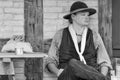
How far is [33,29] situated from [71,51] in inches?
31.9

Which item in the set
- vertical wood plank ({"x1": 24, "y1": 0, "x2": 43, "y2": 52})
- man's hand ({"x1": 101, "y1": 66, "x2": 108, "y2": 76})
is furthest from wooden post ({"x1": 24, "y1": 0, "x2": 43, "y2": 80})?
man's hand ({"x1": 101, "y1": 66, "x2": 108, "y2": 76})

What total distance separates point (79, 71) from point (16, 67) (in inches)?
70.8

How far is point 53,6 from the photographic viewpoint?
5.70 metres

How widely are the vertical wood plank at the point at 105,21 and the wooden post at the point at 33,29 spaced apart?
2.92ft

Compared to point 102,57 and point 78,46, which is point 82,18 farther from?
point 102,57

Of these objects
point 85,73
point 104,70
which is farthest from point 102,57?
point 85,73

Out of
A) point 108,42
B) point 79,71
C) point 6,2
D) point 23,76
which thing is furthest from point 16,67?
point 79,71

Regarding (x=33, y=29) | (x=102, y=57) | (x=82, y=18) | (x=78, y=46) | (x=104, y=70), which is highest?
(x=82, y=18)

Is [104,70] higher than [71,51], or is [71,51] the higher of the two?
[71,51]

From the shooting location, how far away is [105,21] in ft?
18.8

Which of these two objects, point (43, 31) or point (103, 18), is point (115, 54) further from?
point (43, 31)

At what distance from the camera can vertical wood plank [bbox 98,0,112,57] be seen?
18.8 ft

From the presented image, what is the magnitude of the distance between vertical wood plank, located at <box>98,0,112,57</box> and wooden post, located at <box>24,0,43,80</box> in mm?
890

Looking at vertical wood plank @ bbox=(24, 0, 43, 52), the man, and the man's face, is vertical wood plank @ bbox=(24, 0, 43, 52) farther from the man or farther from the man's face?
the man's face
